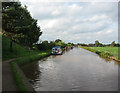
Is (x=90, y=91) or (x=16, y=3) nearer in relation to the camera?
(x=90, y=91)

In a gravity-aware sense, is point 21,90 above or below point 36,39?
below

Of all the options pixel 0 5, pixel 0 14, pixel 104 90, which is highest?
pixel 0 5

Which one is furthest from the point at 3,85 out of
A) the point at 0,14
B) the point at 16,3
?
the point at 16,3

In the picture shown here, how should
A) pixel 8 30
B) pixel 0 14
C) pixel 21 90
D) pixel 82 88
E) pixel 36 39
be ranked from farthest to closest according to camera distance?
pixel 36 39 → pixel 8 30 → pixel 0 14 → pixel 82 88 → pixel 21 90

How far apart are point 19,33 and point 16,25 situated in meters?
1.47

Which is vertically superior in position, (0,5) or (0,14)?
(0,5)

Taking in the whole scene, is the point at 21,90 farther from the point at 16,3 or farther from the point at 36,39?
the point at 36,39

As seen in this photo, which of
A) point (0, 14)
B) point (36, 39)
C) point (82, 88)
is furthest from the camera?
point (36, 39)

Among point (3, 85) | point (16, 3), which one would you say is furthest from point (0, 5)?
point (3, 85)

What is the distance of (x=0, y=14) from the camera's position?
21.3 m

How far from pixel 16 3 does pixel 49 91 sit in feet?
66.1

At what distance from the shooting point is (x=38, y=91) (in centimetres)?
865

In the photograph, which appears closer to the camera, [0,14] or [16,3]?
[0,14]

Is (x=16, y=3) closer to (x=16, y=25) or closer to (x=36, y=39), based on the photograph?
(x=16, y=25)
